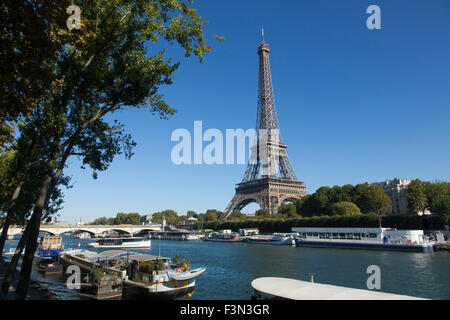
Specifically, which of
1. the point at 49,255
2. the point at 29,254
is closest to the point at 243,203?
the point at 49,255

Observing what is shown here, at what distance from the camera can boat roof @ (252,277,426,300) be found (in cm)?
1154

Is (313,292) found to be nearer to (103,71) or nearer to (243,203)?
(103,71)

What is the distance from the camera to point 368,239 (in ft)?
190

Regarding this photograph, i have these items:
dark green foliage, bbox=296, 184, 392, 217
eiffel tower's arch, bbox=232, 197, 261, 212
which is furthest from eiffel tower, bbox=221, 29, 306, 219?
dark green foliage, bbox=296, 184, 392, 217

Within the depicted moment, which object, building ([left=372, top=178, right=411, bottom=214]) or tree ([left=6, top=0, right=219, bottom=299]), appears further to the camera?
building ([left=372, top=178, right=411, bottom=214])

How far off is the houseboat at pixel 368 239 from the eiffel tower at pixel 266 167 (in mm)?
37766

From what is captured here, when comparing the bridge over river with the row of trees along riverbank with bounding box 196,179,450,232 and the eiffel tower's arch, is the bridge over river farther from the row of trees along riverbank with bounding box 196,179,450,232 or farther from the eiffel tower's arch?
the row of trees along riverbank with bounding box 196,179,450,232

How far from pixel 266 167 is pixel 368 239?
61984mm

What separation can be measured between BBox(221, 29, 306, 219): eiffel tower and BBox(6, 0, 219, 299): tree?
312ft
